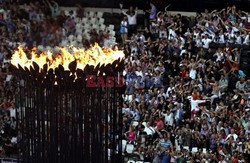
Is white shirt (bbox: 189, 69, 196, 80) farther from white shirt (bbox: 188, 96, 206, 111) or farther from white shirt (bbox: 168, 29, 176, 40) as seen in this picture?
→ white shirt (bbox: 168, 29, 176, 40)

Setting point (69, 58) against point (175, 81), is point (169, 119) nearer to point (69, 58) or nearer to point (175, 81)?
point (175, 81)

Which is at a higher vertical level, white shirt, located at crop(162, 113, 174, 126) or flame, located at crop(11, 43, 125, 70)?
flame, located at crop(11, 43, 125, 70)

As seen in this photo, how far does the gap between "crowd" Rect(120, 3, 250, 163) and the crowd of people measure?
29 millimetres

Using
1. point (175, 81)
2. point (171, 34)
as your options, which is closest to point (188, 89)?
point (175, 81)

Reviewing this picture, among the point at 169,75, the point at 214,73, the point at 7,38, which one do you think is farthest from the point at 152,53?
the point at 7,38

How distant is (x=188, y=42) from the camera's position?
19672 mm

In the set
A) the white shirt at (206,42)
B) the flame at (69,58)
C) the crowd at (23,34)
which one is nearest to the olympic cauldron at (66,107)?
the flame at (69,58)

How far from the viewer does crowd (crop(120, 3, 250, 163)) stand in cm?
1627

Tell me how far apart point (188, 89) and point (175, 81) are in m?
0.65

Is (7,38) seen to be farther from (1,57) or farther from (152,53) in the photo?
(152,53)

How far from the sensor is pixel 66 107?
379 inches

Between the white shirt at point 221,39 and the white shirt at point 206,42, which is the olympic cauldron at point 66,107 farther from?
the white shirt at point 221,39

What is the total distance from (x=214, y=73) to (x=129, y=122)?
328 centimetres

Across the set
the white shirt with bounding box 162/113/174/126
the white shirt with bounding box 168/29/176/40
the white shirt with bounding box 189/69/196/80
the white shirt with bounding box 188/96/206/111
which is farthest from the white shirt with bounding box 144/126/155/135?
the white shirt with bounding box 168/29/176/40
